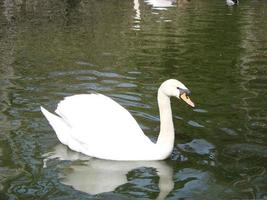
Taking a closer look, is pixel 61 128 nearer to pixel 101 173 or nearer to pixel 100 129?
pixel 100 129

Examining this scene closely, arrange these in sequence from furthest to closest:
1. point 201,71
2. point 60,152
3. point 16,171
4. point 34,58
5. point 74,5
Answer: point 74,5 → point 34,58 → point 201,71 → point 60,152 → point 16,171

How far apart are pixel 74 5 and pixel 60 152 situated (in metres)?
19.0

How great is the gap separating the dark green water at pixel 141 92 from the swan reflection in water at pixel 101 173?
0.01 meters

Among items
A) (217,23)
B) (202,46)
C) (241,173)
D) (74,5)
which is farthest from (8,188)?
(74,5)

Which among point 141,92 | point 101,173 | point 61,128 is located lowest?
point 101,173

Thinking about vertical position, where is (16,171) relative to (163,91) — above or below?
below

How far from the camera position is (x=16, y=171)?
24.2ft

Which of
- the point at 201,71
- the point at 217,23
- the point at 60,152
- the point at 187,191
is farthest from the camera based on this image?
the point at 217,23

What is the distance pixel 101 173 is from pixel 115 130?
0.62 m

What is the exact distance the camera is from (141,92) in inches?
439

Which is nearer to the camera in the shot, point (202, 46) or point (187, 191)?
point (187, 191)

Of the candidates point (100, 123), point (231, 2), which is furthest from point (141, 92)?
point (231, 2)

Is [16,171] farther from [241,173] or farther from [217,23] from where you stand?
[217,23]

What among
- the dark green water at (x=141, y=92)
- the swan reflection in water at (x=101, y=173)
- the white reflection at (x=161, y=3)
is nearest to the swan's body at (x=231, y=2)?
the white reflection at (x=161, y=3)
